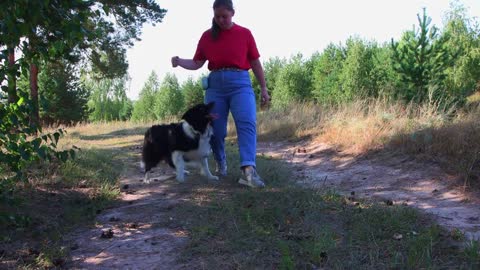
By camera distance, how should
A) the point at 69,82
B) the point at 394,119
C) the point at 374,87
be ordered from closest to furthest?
the point at 394,119 < the point at 374,87 < the point at 69,82

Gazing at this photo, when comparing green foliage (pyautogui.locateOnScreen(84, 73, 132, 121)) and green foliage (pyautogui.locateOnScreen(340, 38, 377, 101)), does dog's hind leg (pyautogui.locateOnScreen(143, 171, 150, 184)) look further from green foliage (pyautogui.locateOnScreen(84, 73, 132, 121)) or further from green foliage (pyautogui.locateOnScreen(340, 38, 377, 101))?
green foliage (pyautogui.locateOnScreen(84, 73, 132, 121))

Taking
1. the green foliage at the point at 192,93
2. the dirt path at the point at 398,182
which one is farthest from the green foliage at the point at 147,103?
the dirt path at the point at 398,182

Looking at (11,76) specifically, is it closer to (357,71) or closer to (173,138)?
(173,138)

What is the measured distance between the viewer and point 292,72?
939 inches

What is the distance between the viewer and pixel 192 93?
33938 millimetres

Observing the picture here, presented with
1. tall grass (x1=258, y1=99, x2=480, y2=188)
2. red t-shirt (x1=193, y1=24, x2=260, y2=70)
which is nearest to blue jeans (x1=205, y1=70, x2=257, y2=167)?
red t-shirt (x1=193, y1=24, x2=260, y2=70)

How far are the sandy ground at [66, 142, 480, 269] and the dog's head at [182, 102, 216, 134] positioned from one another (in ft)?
2.46

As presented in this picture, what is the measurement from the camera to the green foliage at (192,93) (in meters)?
33.5

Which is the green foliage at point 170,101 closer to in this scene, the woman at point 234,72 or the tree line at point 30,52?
the woman at point 234,72

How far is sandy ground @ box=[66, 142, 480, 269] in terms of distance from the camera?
2822 millimetres

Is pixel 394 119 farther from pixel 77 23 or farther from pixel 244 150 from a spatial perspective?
pixel 77 23

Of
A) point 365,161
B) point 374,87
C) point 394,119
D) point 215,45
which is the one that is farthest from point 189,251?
point 374,87

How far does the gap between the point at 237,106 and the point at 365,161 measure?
262 cm

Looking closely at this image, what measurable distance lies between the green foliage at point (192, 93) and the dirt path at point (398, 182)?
26454 millimetres
